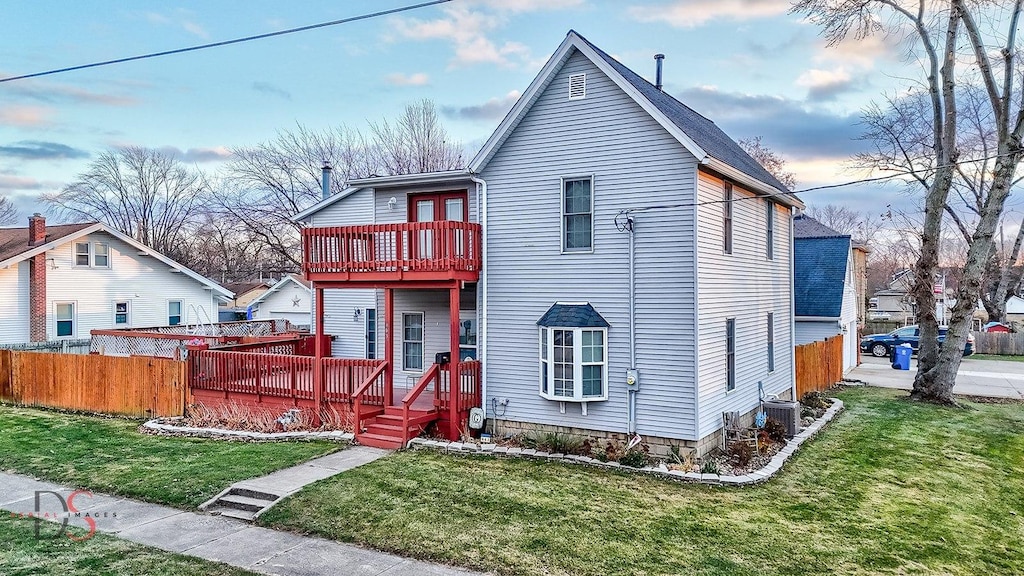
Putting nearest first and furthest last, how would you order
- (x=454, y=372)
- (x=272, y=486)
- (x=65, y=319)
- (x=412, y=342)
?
(x=272, y=486)
(x=454, y=372)
(x=412, y=342)
(x=65, y=319)

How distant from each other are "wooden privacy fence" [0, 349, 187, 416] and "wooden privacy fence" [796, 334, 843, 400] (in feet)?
54.6

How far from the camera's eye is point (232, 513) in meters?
8.66

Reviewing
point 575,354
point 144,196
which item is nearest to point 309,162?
point 144,196

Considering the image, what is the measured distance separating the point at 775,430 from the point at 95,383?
55.4 ft

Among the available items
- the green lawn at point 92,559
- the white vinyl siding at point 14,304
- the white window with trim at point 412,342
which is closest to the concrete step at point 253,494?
the green lawn at point 92,559

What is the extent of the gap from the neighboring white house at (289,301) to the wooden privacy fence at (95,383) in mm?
12557

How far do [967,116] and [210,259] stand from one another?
54298 mm

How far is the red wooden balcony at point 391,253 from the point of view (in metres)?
12.0

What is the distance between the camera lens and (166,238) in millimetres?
52844

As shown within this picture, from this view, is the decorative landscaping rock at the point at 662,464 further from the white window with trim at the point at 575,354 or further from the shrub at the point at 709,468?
the white window with trim at the point at 575,354

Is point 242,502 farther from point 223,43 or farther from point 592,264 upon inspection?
point 223,43

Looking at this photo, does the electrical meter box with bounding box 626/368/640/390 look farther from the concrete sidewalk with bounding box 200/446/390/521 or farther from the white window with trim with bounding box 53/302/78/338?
the white window with trim with bounding box 53/302/78/338

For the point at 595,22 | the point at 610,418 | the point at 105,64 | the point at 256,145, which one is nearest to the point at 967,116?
the point at 595,22

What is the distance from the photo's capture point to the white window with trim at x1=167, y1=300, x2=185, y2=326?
28184 millimetres
